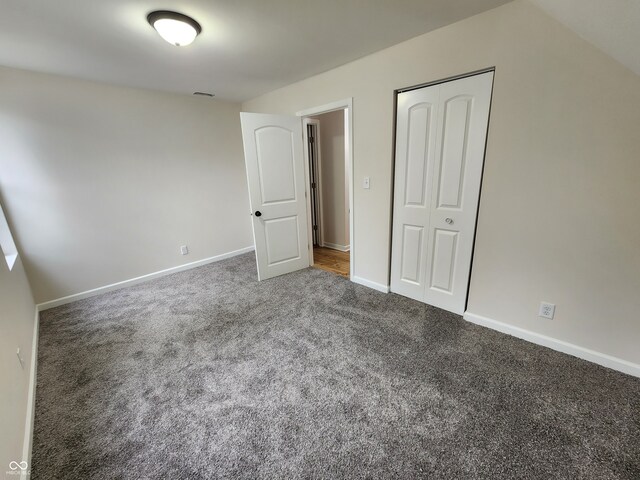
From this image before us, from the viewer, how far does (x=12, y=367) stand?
1.40m

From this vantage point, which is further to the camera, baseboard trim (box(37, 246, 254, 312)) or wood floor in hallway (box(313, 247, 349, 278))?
wood floor in hallway (box(313, 247, 349, 278))

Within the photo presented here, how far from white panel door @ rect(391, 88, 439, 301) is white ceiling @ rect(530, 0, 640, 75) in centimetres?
79

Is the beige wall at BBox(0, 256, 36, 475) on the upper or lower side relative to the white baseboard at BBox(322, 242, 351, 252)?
upper

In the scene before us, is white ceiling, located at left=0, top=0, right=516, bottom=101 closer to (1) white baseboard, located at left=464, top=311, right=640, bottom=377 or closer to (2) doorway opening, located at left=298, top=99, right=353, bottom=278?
(2) doorway opening, located at left=298, top=99, right=353, bottom=278

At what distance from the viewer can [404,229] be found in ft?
8.43

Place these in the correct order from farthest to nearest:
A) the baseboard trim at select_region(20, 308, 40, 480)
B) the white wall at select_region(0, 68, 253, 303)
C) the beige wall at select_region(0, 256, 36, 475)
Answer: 1. the white wall at select_region(0, 68, 253, 303)
2. the baseboard trim at select_region(20, 308, 40, 480)
3. the beige wall at select_region(0, 256, 36, 475)

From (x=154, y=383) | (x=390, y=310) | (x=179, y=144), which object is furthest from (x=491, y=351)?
(x=179, y=144)

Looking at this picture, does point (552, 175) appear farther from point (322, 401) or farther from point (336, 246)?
point (336, 246)

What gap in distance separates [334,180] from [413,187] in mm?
2070

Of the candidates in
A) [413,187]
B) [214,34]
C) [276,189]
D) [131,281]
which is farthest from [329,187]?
[131,281]

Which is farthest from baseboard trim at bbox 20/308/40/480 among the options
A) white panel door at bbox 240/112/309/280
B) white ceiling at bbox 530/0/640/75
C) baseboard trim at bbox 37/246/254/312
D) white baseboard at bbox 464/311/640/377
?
white ceiling at bbox 530/0/640/75

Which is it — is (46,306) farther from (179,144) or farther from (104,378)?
(179,144)

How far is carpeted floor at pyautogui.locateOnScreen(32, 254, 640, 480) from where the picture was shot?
1.23m

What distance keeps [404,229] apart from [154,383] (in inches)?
93.6
